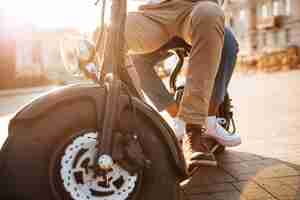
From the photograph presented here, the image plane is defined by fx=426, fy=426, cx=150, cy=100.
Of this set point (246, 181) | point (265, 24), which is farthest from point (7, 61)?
point (265, 24)

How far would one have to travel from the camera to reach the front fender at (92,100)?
5.85ft

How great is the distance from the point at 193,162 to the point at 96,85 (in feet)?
2.36

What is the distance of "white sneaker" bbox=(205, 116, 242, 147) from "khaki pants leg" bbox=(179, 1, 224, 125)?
0.56m

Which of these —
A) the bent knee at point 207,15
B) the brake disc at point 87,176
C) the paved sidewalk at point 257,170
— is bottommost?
the paved sidewalk at point 257,170

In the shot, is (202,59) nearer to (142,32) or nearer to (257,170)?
(142,32)

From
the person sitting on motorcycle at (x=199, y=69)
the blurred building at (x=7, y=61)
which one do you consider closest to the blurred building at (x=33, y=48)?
the blurred building at (x=7, y=61)

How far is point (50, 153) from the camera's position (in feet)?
5.87

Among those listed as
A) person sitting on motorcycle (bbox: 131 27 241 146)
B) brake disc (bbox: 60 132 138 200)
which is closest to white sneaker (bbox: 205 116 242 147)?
person sitting on motorcycle (bbox: 131 27 241 146)

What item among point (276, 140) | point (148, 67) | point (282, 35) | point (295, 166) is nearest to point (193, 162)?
point (148, 67)

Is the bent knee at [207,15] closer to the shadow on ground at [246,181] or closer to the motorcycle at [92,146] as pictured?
the motorcycle at [92,146]

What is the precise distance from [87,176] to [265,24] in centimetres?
3689

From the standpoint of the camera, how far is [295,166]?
308cm

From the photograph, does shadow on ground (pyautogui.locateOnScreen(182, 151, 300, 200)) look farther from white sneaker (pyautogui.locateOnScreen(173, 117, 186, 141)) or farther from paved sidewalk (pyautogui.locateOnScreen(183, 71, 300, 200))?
white sneaker (pyautogui.locateOnScreen(173, 117, 186, 141))

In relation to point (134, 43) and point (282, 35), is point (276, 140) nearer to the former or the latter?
point (134, 43)
